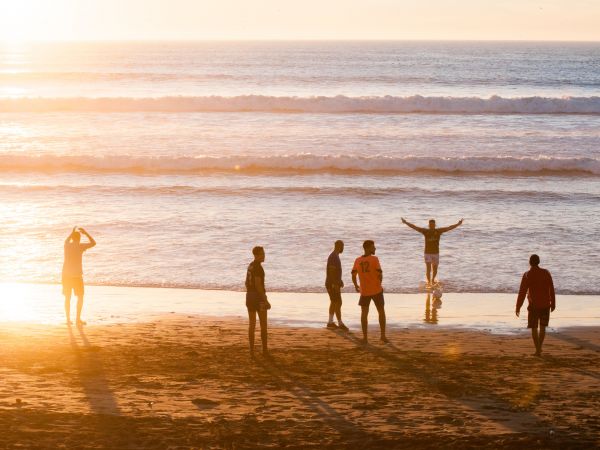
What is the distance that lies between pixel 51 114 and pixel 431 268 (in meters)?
37.8

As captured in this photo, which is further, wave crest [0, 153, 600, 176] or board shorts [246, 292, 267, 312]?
wave crest [0, 153, 600, 176]

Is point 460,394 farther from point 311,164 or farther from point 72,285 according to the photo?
point 311,164

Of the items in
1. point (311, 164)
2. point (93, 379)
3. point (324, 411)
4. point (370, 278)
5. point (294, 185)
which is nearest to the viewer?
point (324, 411)

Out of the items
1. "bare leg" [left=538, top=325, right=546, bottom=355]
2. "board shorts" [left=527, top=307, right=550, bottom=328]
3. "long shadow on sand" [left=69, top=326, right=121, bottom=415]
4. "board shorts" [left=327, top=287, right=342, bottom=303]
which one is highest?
"board shorts" [left=327, top=287, right=342, bottom=303]

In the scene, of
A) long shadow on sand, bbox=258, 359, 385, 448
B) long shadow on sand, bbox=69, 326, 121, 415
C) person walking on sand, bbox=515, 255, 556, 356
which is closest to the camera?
long shadow on sand, bbox=258, 359, 385, 448

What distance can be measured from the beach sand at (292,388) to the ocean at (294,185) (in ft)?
13.7

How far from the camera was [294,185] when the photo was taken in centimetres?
3161

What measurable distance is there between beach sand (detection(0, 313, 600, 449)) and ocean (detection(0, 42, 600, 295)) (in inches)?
164

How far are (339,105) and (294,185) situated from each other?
72.2 feet

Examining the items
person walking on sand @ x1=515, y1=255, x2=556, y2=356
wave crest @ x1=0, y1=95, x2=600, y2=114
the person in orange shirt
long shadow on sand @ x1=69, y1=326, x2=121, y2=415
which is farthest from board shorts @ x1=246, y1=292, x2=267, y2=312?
wave crest @ x1=0, y1=95, x2=600, y2=114

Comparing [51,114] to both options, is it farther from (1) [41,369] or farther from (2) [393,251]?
(1) [41,369]

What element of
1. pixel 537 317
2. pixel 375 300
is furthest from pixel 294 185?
pixel 537 317

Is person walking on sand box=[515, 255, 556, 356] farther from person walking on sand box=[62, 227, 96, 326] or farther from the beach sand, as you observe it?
person walking on sand box=[62, 227, 96, 326]

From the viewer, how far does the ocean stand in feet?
65.6
